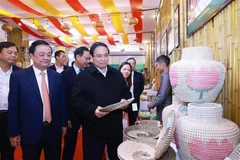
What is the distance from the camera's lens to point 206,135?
0.88 metres

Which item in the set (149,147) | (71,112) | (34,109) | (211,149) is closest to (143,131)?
(149,147)

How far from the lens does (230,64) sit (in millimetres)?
1171

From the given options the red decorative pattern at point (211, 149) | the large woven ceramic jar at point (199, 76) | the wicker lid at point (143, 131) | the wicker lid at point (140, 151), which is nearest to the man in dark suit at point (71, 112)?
the wicker lid at point (143, 131)

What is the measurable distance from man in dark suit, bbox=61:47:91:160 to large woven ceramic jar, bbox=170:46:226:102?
5.47 feet

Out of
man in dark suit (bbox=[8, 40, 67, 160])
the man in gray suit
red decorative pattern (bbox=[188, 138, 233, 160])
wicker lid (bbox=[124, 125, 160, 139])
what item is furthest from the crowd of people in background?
the man in gray suit

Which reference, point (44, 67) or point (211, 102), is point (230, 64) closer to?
point (211, 102)

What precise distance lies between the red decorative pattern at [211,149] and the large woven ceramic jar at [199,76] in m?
0.25

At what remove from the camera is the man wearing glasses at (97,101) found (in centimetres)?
162

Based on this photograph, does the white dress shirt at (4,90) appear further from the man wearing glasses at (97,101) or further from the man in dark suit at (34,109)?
the man wearing glasses at (97,101)

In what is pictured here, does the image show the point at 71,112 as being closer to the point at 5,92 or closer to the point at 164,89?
the point at 5,92

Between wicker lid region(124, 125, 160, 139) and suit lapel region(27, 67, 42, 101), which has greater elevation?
suit lapel region(27, 67, 42, 101)

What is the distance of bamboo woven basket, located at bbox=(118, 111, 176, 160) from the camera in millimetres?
883

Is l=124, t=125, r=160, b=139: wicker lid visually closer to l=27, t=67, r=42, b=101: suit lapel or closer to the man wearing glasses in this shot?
the man wearing glasses

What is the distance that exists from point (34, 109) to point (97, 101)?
1.66ft
